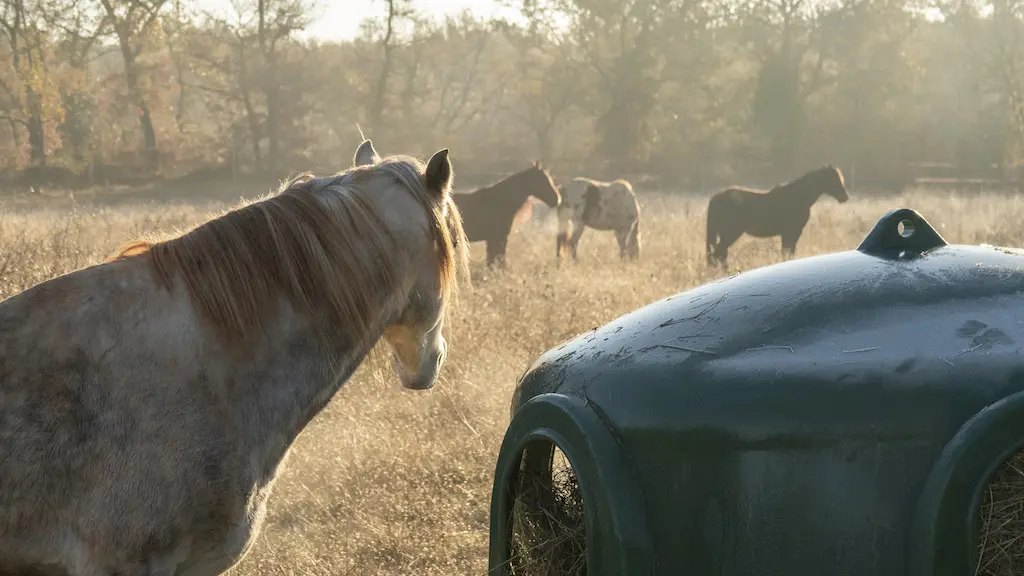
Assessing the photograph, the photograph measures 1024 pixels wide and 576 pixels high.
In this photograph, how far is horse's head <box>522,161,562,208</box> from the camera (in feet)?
Answer: 56.7

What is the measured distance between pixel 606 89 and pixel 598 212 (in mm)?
28276

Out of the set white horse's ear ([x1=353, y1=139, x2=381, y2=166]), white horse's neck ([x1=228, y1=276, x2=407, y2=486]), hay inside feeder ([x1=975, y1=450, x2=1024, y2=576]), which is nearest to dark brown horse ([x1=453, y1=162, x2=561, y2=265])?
white horse's ear ([x1=353, y1=139, x2=381, y2=166])

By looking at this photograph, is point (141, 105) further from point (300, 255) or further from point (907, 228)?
point (907, 228)

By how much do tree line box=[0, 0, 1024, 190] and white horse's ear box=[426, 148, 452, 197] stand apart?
121ft

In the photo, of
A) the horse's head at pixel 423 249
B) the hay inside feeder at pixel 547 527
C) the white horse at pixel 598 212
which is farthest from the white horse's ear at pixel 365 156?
the white horse at pixel 598 212

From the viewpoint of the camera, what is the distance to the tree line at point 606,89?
3872cm

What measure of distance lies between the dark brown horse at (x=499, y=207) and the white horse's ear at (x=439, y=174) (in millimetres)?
12227

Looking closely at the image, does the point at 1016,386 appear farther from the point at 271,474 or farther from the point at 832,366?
the point at 271,474

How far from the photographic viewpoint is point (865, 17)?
4138 centimetres

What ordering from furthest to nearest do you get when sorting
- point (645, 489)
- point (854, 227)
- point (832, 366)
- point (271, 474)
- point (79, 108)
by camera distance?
point (79, 108) → point (854, 227) → point (271, 474) → point (645, 489) → point (832, 366)

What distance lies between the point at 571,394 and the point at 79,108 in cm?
4001

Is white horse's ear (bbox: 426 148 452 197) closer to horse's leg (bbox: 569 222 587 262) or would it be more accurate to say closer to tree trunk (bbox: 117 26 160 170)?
horse's leg (bbox: 569 222 587 262)

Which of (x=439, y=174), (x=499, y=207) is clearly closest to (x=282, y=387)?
(x=439, y=174)

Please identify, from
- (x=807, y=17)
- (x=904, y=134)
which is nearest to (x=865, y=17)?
(x=807, y=17)
